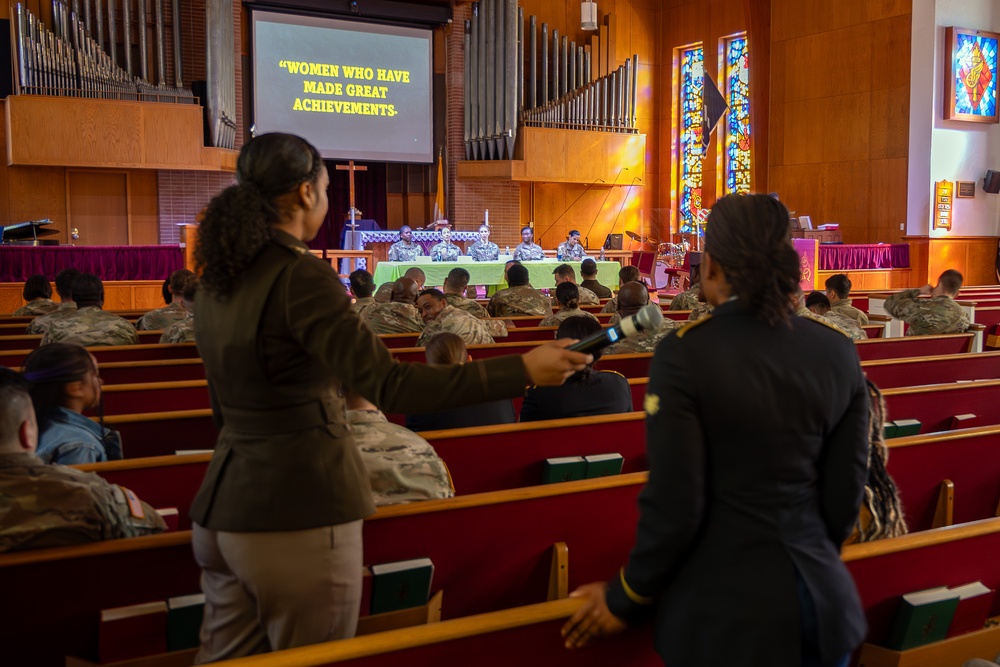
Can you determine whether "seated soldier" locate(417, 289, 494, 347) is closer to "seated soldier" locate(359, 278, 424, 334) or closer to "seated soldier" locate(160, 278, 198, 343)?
"seated soldier" locate(359, 278, 424, 334)

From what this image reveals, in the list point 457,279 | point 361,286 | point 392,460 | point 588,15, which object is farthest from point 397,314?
point 588,15

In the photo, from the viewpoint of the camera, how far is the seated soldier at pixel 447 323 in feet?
15.7

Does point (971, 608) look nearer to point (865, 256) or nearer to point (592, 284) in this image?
point (592, 284)

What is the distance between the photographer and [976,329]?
576 cm

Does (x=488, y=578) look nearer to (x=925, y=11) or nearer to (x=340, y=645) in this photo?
(x=340, y=645)

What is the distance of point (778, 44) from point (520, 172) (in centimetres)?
452

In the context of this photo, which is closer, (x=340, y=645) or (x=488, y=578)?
(x=340, y=645)

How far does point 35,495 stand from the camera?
75.5 inches

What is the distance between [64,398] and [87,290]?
2544 mm

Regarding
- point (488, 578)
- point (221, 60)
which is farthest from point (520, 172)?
point (488, 578)

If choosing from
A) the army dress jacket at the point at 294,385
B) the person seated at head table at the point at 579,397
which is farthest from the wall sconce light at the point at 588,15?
the army dress jacket at the point at 294,385

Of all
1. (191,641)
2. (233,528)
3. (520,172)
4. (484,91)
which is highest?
(484,91)

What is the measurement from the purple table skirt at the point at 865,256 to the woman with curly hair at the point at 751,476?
448 inches

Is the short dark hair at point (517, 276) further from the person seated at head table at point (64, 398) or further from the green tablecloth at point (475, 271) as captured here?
the person seated at head table at point (64, 398)
